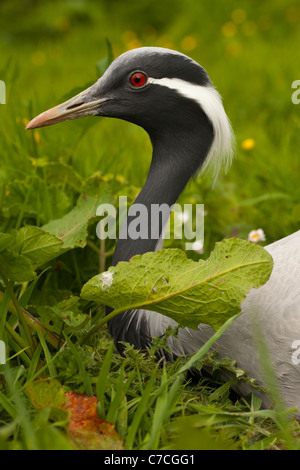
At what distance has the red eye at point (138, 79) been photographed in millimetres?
2275

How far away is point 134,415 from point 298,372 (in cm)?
60

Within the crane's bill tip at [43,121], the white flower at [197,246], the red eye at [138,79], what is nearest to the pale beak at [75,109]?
the crane's bill tip at [43,121]

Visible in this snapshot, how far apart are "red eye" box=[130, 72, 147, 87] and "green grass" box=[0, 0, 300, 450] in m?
0.40

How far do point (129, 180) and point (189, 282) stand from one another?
171cm

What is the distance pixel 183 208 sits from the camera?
3.20 metres

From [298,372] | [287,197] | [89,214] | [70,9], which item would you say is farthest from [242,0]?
[298,372]

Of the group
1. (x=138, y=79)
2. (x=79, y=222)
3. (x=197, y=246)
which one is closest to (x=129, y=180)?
(x=197, y=246)

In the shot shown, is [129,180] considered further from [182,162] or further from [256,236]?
[182,162]

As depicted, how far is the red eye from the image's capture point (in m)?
2.28

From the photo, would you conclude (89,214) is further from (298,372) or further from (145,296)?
(298,372)

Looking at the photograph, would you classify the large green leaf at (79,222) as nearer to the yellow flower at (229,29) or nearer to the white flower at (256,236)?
the white flower at (256,236)

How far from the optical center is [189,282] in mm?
1838

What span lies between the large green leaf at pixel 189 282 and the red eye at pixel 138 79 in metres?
0.78

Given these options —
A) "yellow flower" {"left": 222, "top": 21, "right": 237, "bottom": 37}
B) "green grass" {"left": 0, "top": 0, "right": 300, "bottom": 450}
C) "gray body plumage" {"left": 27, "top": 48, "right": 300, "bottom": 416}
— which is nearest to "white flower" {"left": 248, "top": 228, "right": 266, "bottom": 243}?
"green grass" {"left": 0, "top": 0, "right": 300, "bottom": 450}
